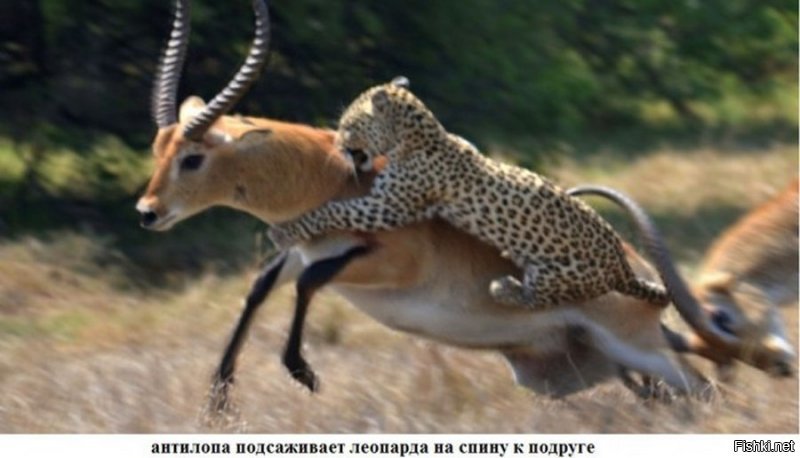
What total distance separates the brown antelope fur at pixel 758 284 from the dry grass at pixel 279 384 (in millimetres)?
175

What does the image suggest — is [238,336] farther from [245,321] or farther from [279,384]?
[279,384]

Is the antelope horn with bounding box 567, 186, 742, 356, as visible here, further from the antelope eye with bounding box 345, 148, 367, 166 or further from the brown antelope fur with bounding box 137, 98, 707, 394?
the antelope eye with bounding box 345, 148, 367, 166

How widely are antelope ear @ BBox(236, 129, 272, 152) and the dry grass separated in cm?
104

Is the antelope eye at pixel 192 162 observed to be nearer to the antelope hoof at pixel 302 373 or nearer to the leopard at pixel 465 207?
the leopard at pixel 465 207

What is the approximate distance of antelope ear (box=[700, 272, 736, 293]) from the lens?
786 centimetres

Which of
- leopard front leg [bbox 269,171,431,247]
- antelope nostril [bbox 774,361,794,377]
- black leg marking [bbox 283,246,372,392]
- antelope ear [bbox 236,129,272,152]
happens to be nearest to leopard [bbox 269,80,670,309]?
leopard front leg [bbox 269,171,431,247]

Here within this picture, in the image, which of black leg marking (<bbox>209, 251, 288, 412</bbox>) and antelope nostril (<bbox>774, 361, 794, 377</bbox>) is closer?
black leg marking (<bbox>209, 251, 288, 412</bbox>)

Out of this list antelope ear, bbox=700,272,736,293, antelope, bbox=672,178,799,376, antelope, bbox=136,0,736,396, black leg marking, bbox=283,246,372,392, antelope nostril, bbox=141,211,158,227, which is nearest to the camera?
antelope nostril, bbox=141,211,158,227

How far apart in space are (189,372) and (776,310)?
2542mm

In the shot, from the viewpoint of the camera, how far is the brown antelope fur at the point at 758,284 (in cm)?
769

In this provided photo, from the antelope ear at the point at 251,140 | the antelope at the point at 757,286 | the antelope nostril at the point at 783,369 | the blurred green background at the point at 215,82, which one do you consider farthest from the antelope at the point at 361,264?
the blurred green background at the point at 215,82

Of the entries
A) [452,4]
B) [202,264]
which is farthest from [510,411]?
[452,4]

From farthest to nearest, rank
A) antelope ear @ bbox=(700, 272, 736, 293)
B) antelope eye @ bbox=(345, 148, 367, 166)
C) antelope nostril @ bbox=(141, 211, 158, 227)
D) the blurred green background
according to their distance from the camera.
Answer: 1. the blurred green background
2. antelope ear @ bbox=(700, 272, 736, 293)
3. antelope eye @ bbox=(345, 148, 367, 166)
4. antelope nostril @ bbox=(141, 211, 158, 227)
